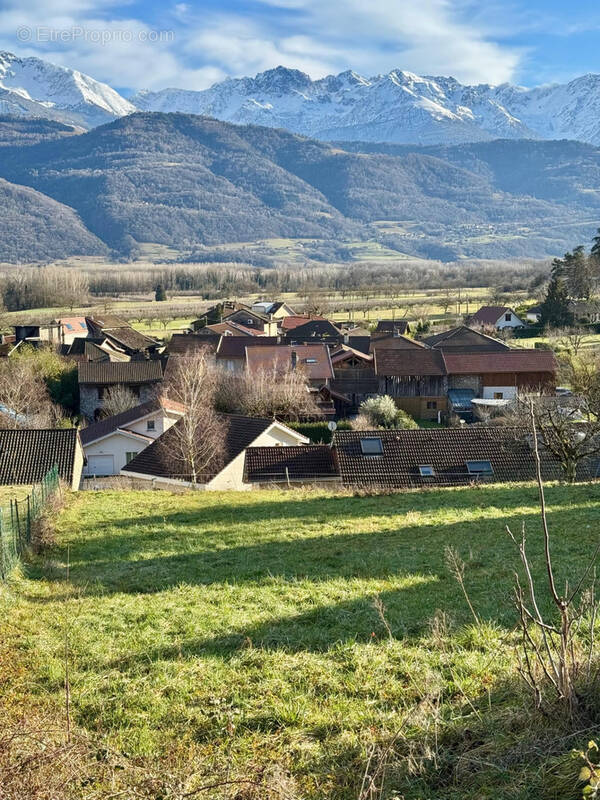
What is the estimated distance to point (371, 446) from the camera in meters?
25.7

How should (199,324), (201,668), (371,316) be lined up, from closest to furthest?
(201,668), (199,324), (371,316)

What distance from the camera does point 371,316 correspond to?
97812 mm

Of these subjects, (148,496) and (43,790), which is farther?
(148,496)

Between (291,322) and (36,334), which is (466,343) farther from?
(36,334)

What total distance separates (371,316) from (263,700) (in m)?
93.7

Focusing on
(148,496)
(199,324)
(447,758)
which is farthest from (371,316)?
(447,758)

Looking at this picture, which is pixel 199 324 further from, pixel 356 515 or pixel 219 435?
pixel 356 515

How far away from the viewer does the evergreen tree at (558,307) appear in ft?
223

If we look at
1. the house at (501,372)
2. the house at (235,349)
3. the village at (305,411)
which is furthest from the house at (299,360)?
the house at (501,372)

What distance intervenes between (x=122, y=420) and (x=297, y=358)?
1758 cm

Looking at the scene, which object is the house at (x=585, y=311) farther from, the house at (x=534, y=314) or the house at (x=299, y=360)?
the house at (x=299, y=360)

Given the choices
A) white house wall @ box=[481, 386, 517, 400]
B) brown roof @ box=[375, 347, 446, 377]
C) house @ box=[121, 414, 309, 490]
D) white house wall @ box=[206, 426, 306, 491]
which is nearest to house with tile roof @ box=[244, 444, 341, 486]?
white house wall @ box=[206, 426, 306, 491]

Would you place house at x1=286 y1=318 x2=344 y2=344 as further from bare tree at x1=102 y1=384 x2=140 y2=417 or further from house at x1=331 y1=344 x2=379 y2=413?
bare tree at x1=102 y1=384 x2=140 y2=417

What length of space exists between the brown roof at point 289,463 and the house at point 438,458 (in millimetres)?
842
